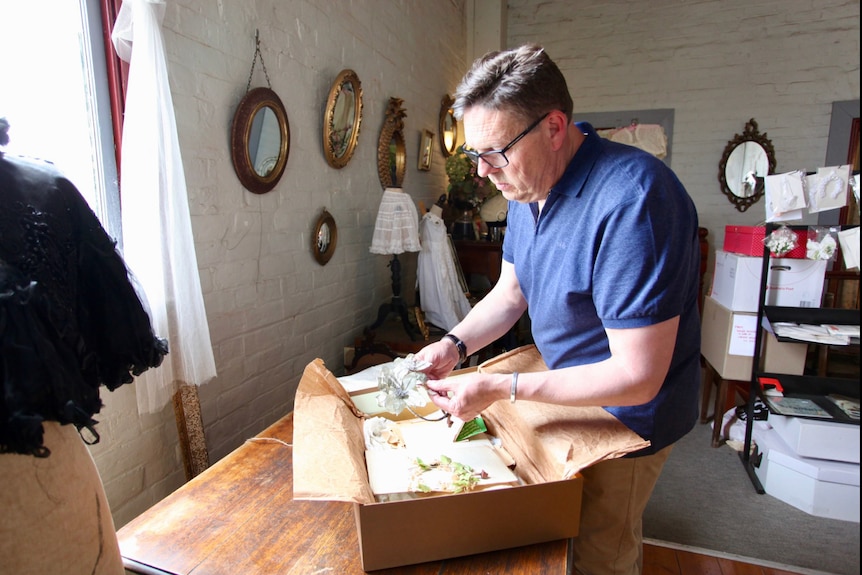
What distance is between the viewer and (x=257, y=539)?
926 mm

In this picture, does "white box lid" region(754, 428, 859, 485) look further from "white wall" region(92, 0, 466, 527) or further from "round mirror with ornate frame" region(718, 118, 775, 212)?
"round mirror with ornate frame" region(718, 118, 775, 212)

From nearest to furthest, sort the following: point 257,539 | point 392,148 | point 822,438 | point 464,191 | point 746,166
→ point 257,539 → point 822,438 → point 392,148 → point 464,191 → point 746,166

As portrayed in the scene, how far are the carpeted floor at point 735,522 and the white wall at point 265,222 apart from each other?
180cm

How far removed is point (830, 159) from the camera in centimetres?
416

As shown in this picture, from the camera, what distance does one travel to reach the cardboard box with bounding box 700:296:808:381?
2672mm

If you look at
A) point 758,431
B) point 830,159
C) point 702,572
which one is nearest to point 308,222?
point 702,572

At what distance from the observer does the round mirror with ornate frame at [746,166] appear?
14.1 ft

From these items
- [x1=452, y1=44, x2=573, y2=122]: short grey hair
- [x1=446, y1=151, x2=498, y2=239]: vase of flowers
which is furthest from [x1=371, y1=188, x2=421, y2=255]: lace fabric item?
[x1=452, y1=44, x2=573, y2=122]: short grey hair

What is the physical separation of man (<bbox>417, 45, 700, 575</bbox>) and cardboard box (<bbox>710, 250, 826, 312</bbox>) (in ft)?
6.07

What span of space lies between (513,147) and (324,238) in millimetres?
1533

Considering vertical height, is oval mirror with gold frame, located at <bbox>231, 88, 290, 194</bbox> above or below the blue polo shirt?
above

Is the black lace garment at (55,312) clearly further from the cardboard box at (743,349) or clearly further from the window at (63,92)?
the cardboard box at (743,349)

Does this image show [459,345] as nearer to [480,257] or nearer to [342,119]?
[342,119]

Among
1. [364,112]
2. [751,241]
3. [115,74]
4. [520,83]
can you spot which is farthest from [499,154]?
[751,241]
